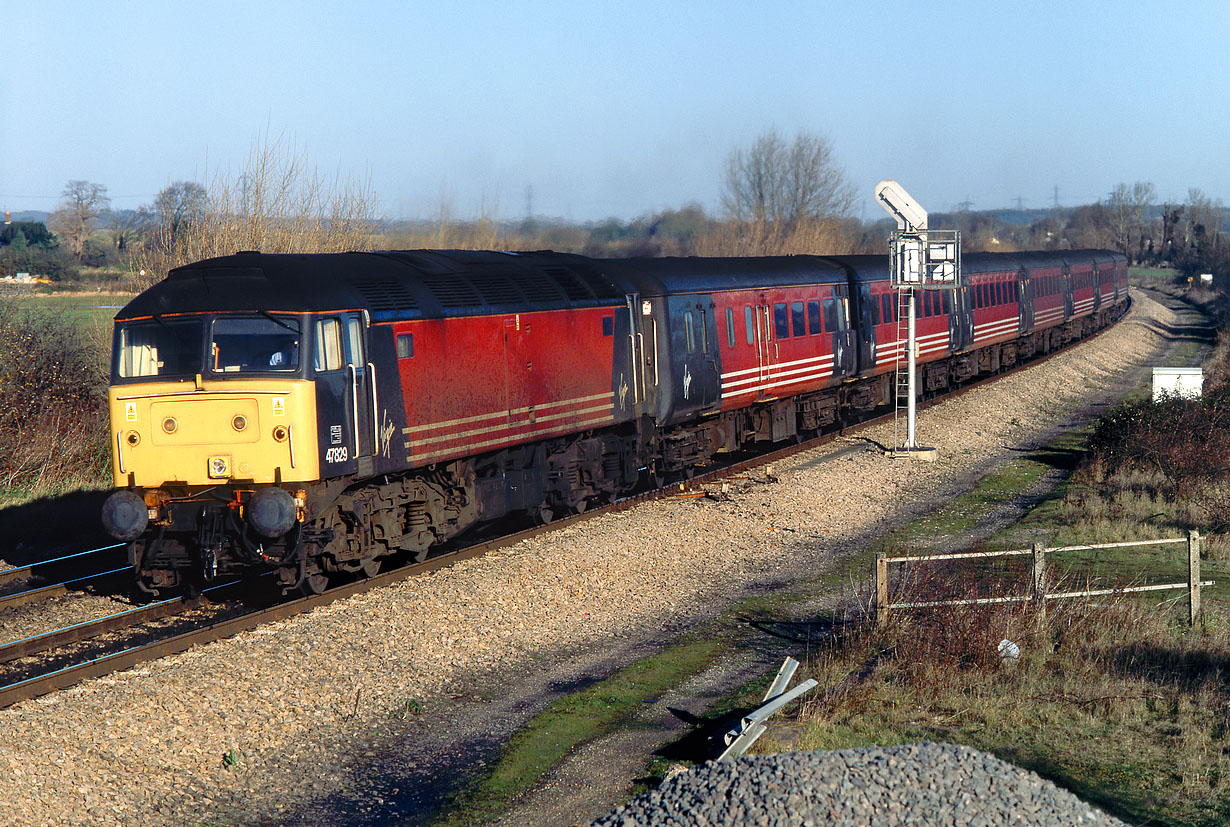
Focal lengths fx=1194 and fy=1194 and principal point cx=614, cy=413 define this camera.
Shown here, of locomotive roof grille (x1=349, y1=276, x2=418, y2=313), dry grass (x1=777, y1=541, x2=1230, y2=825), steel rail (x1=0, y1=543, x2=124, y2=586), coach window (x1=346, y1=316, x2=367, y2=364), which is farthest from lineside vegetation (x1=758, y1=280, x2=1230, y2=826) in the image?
→ steel rail (x1=0, y1=543, x2=124, y2=586)

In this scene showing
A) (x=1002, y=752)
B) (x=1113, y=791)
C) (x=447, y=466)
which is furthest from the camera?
(x=447, y=466)

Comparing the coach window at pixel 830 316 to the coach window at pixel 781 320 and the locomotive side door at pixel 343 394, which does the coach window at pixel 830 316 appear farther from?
the locomotive side door at pixel 343 394

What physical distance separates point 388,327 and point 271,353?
1.41 meters

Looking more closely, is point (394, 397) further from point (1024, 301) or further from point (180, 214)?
point (1024, 301)

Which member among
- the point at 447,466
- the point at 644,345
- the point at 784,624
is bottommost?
the point at 784,624

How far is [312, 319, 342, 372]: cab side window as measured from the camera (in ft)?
39.3

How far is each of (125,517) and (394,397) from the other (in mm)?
2961

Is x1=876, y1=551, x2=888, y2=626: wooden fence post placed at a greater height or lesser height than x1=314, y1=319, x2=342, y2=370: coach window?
lesser

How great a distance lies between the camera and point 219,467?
11.9m

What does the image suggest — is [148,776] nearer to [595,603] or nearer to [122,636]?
[122,636]

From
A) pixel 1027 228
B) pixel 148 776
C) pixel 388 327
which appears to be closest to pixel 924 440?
pixel 388 327

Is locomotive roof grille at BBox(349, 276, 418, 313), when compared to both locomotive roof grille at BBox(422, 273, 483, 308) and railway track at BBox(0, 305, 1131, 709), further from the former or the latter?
railway track at BBox(0, 305, 1131, 709)

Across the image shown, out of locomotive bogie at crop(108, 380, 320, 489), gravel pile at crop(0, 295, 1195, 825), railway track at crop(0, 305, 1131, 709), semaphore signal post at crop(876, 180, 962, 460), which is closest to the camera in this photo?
gravel pile at crop(0, 295, 1195, 825)

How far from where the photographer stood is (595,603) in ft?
43.8
